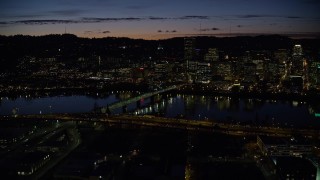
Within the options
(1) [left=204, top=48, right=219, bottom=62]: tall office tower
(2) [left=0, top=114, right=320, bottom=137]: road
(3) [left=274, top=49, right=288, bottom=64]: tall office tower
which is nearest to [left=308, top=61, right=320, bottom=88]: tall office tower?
(3) [left=274, top=49, right=288, bottom=64]: tall office tower

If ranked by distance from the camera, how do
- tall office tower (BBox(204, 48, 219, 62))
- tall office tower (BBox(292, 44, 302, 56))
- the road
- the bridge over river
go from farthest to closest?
tall office tower (BBox(204, 48, 219, 62)) → tall office tower (BBox(292, 44, 302, 56)) → the bridge over river → the road

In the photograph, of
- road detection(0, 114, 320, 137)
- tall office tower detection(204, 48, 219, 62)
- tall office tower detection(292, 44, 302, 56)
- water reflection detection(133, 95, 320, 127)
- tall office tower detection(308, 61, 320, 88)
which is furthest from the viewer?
tall office tower detection(204, 48, 219, 62)

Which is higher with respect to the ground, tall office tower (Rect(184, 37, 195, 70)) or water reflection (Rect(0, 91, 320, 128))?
tall office tower (Rect(184, 37, 195, 70))

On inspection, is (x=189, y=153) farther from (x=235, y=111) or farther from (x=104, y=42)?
(x=104, y=42)

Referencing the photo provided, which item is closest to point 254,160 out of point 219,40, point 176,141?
point 176,141

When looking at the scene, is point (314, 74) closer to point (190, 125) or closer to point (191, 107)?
point (191, 107)

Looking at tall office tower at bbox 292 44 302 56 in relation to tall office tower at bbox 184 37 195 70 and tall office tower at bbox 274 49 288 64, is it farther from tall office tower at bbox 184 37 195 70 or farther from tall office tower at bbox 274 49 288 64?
tall office tower at bbox 184 37 195 70

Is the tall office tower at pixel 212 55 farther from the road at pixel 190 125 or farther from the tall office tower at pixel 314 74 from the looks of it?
the road at pixel 190 125

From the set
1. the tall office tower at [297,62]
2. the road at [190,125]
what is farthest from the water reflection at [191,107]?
the tall office tower at [297,62]

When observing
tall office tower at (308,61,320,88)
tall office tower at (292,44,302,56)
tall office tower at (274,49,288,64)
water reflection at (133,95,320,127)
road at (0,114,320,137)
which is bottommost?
water reflection at (133,95,320,127)

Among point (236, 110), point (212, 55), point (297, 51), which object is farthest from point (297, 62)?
point (236, 110)
